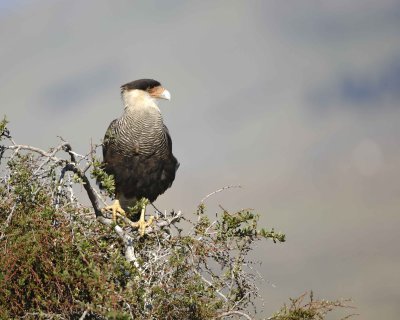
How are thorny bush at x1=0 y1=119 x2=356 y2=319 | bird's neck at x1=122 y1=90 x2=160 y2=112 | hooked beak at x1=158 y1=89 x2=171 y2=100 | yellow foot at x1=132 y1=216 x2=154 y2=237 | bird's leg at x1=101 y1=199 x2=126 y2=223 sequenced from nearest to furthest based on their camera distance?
thorny bush at x1=0 y1=119 x2=356 y2=319
yellow foot at x1=132 y1=216 x2=154 y2=237
bird's leg at x1=101 y1=199 x2=126 y2=223
hooked beak at x1=158 y1=89 x2=171 y2=100
bird's neck at x1=122 y1=90 x2=160 y2=112

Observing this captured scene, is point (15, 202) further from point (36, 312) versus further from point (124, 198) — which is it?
point (124, 198)

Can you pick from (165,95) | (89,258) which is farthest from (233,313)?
(165,95)

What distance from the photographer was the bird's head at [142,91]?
393 inches

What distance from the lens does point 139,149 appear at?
975cm

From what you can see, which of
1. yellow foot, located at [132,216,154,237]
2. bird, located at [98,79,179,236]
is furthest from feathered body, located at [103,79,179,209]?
yellow foot, located at [132,216,154,237]

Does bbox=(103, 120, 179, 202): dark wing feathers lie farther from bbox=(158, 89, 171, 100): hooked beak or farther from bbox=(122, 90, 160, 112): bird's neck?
bbox=(158, 89, 171, 100): hooked beak

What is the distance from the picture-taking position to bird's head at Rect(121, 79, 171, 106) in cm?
998

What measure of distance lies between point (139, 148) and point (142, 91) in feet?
3.07

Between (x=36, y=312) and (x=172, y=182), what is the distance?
433cm

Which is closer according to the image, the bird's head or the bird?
→ the bird

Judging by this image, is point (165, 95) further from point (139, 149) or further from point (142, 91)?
point (139, 149)

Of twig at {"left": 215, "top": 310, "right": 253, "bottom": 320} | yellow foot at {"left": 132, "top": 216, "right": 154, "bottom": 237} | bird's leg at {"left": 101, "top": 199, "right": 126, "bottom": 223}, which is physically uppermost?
bird's leg at {"left": 101, "top": 199, "right": 126, "bottom": 223}

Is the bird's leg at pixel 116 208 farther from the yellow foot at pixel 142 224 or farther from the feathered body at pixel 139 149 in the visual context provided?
the yellow foot at pixel 142 224

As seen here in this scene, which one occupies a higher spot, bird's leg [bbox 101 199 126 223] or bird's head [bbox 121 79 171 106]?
bird's head [bbox 121 79 171 106]
